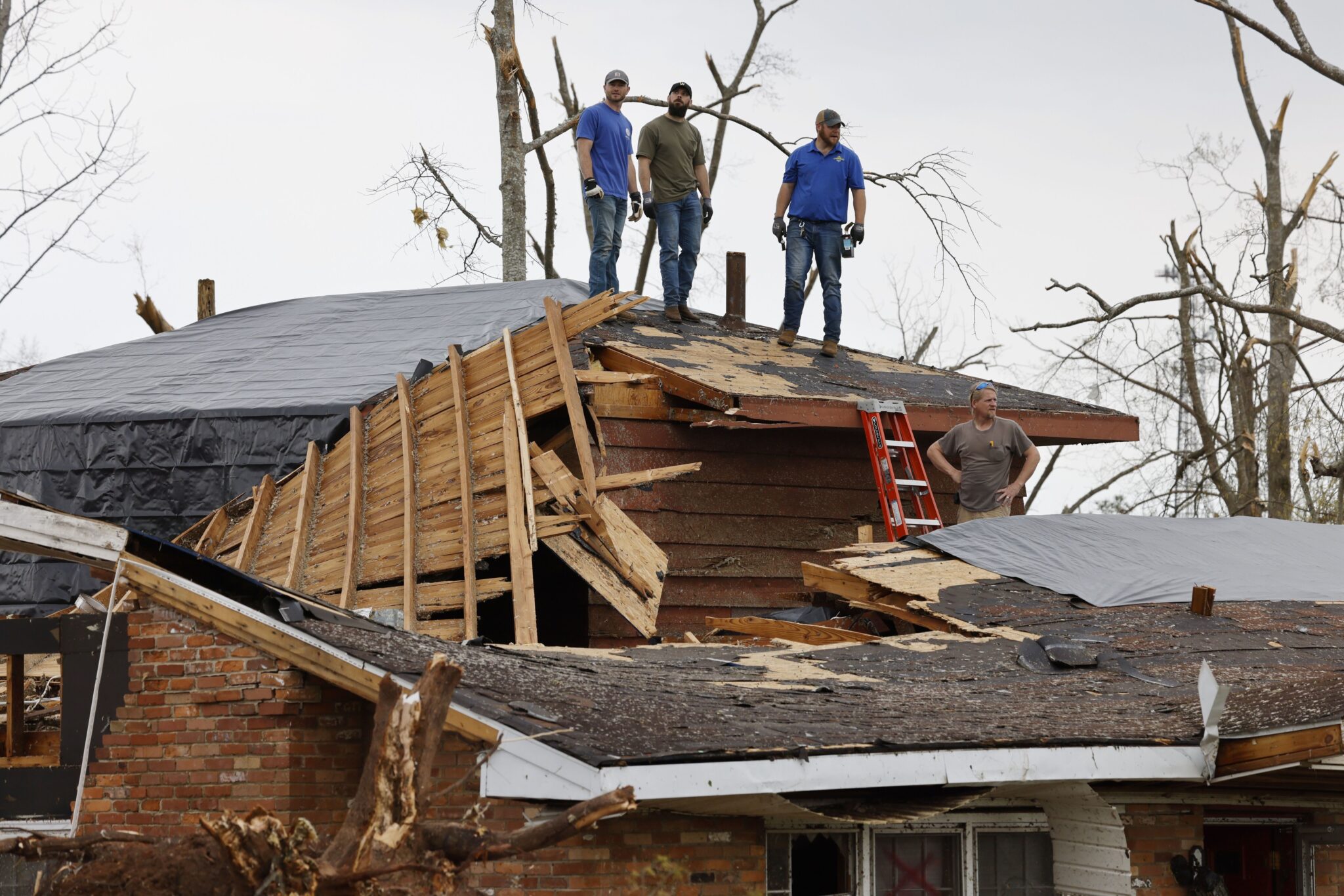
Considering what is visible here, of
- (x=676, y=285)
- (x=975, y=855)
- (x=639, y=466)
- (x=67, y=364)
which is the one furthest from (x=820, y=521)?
(x=67, y=364)

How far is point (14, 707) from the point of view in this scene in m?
6.98

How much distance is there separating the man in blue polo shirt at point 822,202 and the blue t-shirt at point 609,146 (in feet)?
4.44

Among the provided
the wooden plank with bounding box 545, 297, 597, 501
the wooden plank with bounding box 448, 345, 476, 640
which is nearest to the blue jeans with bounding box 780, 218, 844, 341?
the wooden plank with bounding box 545, 297, 597, 501

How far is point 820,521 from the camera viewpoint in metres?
11.1

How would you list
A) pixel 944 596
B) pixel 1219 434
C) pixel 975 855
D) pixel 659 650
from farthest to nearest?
pixel 1219 434, pixel 944 596, pixel 659 650, pixel 975 855

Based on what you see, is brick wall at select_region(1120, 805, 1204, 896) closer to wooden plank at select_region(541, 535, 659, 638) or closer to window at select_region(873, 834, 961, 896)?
window at select_region(873, 834, 961, 896)

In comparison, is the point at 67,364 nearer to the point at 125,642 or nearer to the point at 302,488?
the point at 302,488

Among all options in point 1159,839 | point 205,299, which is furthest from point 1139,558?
point 205,299

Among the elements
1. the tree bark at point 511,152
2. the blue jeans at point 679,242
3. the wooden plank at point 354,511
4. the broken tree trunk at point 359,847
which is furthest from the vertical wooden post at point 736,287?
the broken tree trunk at point 359,847

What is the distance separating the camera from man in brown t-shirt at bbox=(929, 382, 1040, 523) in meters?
9.98

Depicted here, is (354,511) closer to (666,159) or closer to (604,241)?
(604,241)

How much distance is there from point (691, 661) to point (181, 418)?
6.55 metres

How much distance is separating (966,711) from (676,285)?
22.6ft

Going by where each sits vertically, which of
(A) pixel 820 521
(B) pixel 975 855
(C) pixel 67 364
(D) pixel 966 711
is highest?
(C) pixel 67 364
